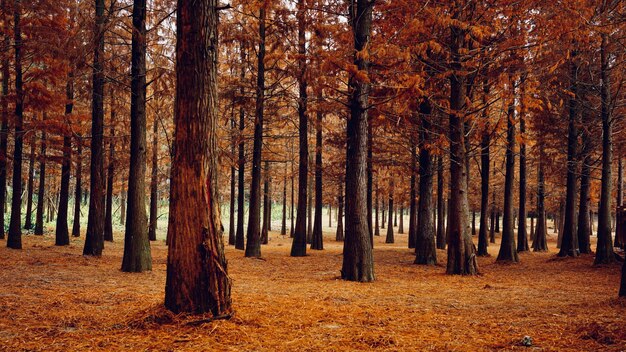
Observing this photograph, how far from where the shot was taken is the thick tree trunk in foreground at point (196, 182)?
535 centimetres

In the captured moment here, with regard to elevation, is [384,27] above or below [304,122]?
above

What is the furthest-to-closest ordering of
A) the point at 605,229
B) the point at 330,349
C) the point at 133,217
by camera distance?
the point at 605,229 → the point at 133,217 → the point at 330,349

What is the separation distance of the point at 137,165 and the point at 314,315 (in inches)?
296

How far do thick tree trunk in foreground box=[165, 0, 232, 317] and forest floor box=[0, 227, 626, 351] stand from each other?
0.34m

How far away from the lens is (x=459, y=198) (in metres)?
12.7

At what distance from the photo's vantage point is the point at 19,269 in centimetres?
1081

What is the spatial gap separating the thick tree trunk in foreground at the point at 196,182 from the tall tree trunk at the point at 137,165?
6.55 metres

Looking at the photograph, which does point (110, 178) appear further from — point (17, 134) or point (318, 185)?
point (318, 185)

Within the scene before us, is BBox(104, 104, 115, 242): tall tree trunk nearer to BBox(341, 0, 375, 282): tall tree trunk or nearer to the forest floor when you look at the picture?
the forest floor

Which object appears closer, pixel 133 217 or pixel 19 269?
pixel 19 269

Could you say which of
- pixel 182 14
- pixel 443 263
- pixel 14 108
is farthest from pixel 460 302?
pixel 14 108

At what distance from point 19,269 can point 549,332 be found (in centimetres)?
1126

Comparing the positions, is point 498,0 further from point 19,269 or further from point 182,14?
point 19,269

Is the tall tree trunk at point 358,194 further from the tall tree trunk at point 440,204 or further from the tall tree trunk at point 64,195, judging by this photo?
the tall tree trunk at point 64,195
